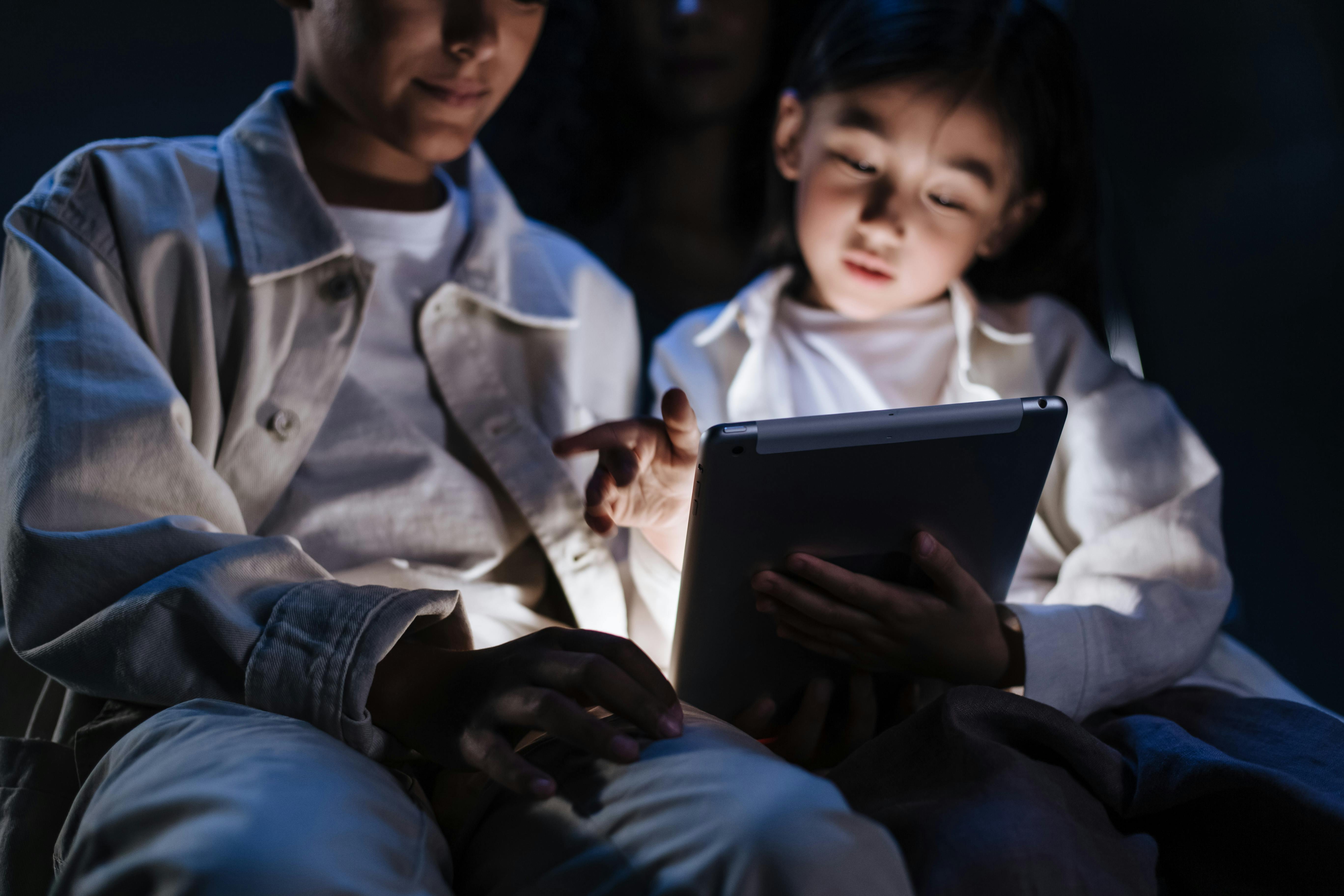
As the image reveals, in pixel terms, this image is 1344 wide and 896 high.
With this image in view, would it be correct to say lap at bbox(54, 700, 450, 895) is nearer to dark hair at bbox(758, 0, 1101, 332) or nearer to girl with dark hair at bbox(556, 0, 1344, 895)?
girl with dark hair at bbox(556, 0, 1344, 895)

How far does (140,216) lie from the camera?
2.60 ft

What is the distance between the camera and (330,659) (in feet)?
1.89

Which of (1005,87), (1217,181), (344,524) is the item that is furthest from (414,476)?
(1217,181)

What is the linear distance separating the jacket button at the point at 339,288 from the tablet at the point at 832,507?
0.42 m

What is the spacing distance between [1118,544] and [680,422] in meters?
0.45

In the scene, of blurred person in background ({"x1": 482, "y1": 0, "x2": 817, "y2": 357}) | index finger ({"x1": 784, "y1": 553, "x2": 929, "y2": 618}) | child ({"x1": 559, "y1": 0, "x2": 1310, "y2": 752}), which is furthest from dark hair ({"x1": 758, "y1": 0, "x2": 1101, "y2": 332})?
index finger ({"x1": 784, "y1": 553, "x2": 929, "y2": 618})

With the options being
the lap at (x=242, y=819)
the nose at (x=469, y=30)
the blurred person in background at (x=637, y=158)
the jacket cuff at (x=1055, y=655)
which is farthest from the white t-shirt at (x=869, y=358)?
the lap at (x=242, y=819)

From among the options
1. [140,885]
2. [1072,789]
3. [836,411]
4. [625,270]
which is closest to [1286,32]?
[836,411]

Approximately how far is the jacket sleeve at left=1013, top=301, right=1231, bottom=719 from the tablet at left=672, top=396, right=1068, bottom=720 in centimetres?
10

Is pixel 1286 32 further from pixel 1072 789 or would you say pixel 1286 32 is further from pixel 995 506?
pixel 1072 789

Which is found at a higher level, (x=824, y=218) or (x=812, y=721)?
(x=824, y=218)

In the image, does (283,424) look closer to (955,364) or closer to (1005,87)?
(955,364)

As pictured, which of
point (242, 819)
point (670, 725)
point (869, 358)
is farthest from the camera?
point (869, 358)

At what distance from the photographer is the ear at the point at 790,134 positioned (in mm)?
1132
